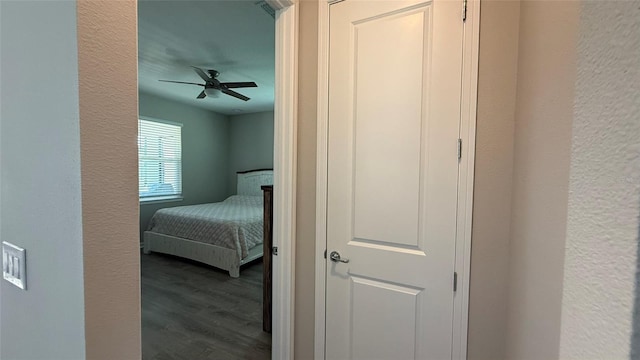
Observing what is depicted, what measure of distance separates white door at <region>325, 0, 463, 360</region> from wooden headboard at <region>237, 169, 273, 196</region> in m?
4.54

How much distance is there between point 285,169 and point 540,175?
1094 millimetres

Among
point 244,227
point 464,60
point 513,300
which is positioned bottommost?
point 244,227

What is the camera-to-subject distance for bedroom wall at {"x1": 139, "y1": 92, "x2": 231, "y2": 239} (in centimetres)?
505

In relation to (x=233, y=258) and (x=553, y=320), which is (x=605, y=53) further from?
(x=233, y=258)

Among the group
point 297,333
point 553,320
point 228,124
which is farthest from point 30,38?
point 228,124

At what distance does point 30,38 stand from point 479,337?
1.82 m

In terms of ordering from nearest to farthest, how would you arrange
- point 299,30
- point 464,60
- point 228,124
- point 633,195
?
point 633,195 < point 464,60 < point 299,30 < point 228,124

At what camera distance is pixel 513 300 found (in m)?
1.10

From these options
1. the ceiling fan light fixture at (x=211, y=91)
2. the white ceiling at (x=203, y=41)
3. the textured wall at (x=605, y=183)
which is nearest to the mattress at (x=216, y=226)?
the ceiling fan light fixture at (x=211, y=91)

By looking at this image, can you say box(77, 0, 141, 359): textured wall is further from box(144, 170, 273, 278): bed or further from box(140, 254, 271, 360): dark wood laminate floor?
box(144, 170, 273, 278): bed

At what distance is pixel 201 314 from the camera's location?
2.71m

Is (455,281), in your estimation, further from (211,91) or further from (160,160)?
(160,160)

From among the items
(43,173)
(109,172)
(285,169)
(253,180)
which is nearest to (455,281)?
(285,169)

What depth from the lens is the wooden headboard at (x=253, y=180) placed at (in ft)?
19.5
